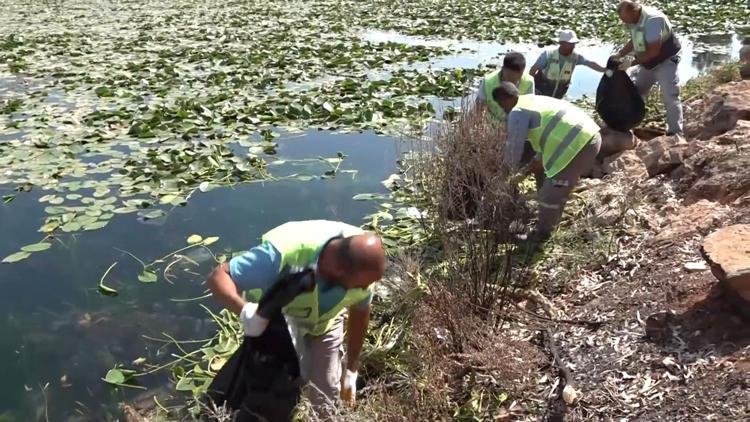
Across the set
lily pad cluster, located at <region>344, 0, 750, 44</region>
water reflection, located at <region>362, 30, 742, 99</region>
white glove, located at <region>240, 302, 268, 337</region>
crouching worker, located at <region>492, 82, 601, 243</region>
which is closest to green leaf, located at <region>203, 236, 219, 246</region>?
crouching worker, located at <region>492, 82, 601, 243</region>

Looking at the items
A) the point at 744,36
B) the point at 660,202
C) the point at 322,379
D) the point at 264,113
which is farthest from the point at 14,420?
the point at 744,36

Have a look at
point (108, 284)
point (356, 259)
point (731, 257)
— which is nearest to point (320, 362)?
point (356, 259)

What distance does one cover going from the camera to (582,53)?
11.2 m

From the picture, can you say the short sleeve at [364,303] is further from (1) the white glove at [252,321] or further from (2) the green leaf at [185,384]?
(2) the green leaf at [185,384]

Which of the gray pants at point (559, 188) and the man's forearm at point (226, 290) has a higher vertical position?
the man's forearm at point (226, 290)

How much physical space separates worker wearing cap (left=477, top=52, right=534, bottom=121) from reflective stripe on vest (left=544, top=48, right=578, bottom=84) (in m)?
1.18

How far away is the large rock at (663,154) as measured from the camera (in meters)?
5.22

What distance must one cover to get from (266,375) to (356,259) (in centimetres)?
67

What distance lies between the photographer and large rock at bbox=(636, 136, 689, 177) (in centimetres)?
522

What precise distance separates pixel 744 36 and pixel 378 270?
1341 cm

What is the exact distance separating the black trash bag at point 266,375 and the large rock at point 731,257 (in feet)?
6.03

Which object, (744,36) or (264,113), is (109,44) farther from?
(744,36)

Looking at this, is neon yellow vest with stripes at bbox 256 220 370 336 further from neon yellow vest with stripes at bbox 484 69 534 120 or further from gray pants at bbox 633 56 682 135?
gray pants at bbox 633 56 682 135

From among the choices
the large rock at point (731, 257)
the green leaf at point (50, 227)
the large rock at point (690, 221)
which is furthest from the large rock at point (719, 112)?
the green leaf at point (50, 227)
